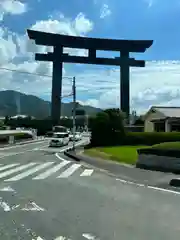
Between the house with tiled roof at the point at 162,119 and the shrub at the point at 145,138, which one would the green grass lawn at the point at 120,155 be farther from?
the house with tiled roof at the point at 162,119

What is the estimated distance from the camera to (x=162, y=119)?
58594mm

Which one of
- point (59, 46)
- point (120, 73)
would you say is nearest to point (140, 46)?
point (120, 73)

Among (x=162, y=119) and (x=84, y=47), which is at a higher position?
(x=84, y=47)

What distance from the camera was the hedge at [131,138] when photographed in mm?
51031

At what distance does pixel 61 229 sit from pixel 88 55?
248 ft

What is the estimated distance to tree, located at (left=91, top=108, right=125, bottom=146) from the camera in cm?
5116

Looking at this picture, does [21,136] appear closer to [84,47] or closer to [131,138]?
[84,47]

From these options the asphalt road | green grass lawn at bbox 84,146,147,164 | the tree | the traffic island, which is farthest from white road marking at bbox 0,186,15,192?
the tree

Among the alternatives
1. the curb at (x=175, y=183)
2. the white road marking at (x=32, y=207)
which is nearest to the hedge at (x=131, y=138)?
the curb at (x=175, y=183)

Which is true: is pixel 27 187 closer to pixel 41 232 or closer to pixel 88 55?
pixel 41 232

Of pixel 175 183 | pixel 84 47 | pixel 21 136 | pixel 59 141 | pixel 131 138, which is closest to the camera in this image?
pixel 175 183

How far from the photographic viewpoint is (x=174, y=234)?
7777 millimetres

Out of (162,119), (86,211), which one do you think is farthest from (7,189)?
(162,119)

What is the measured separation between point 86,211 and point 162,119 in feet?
163
